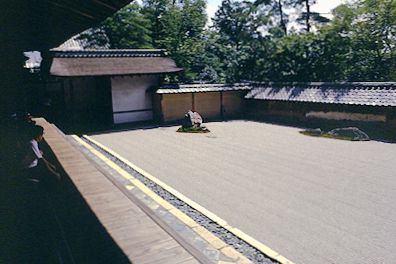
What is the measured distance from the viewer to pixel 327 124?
56.1 ft

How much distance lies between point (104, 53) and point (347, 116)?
14.8 metres

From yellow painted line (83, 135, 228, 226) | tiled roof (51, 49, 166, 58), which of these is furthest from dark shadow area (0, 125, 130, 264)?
tiled roof (51, 49, 166, 58)

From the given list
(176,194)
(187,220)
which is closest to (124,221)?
(187,220)

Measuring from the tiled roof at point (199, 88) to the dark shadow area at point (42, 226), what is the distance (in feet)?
47.1

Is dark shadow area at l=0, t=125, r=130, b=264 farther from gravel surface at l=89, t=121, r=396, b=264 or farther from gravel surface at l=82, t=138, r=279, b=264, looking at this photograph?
gravel surface at l=89, t=121, r=396, b=264

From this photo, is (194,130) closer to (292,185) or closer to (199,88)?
(199,88)

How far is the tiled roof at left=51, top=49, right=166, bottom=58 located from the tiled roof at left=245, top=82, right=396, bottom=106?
7339 mm

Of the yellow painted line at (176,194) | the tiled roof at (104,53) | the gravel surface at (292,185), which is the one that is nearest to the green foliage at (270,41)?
the tiled roof at (104,53)

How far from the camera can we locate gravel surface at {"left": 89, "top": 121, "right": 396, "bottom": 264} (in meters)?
5.70

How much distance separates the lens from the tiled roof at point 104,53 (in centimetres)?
1886

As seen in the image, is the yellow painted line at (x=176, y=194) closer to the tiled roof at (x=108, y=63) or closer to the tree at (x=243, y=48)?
the tiled roof at (x=108, y=63)

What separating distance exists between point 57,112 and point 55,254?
53.9 ft

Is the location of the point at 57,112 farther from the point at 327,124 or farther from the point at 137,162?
the point at 327,124

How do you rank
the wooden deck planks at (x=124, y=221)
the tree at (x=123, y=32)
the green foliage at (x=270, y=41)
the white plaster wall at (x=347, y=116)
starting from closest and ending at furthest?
the wooden deck planks at (x=124, y=221) < the white plaster wall at (x=347, y=116) < the green foliage at (x=270, y=41) < the tree at (x=123, y=32)
